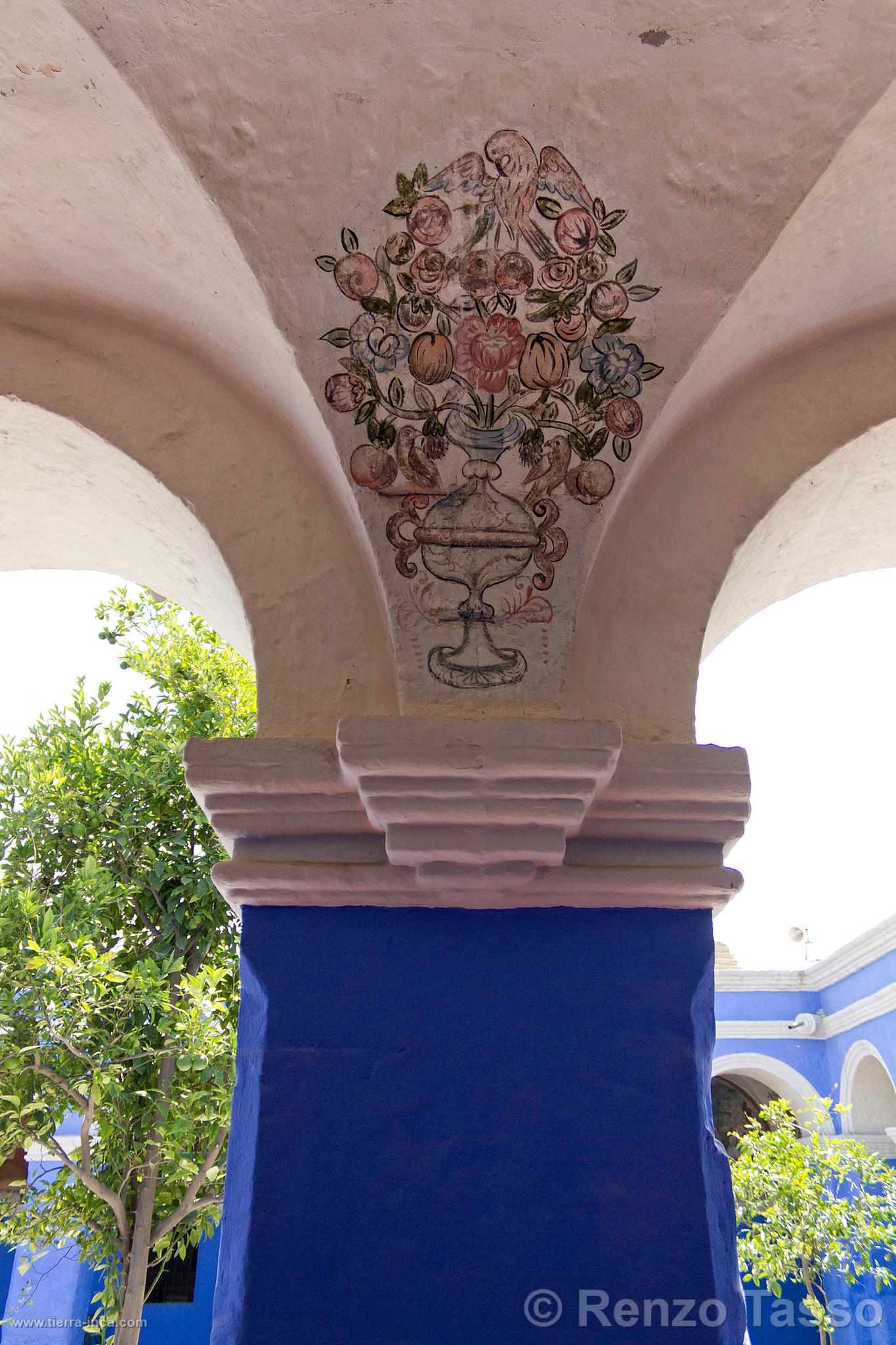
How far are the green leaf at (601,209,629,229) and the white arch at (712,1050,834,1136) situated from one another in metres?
10.6

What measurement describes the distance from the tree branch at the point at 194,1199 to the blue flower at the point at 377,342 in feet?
14.8

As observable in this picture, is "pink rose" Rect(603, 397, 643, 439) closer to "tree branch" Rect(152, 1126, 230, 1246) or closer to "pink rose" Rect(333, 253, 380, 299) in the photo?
"pink rose" Rect(333, 253, 380, 299)

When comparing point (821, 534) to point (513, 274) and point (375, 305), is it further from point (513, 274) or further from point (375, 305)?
point (375, 305)

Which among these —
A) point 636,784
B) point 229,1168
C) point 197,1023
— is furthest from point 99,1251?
point 636,784

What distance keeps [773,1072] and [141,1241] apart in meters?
7.63

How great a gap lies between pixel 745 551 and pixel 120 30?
1.35 metres

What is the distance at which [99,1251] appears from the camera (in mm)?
5734

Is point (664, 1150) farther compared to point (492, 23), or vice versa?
point (492, 23)

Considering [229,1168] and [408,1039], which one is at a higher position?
→ [408,1039]

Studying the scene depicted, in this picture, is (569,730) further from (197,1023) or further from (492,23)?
(197,1023)

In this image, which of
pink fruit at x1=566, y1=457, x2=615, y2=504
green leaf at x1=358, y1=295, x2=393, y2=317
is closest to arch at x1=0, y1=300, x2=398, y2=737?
green leaf at x1=358, y1=295, x2=393, y2=317

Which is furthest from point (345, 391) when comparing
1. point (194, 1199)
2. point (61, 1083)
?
point (194, 1199)

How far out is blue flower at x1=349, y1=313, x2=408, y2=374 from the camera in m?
1.83

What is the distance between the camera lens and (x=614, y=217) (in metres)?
1.81
